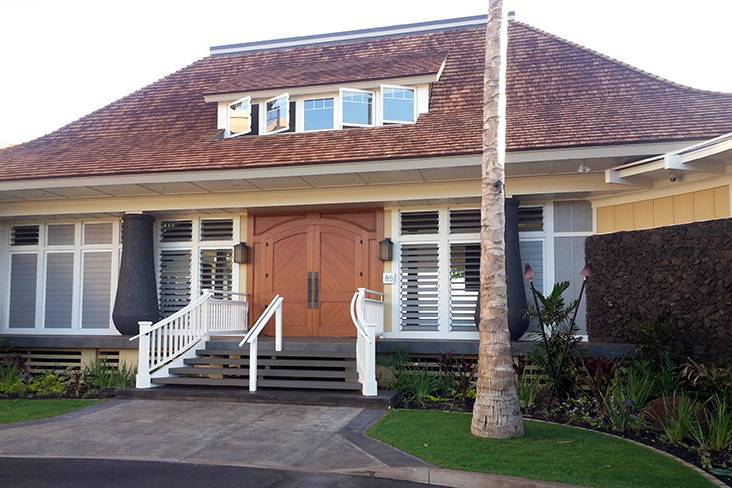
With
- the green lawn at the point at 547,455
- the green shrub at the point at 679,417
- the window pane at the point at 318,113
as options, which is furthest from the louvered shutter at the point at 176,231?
the green shrub at the point at 679,417

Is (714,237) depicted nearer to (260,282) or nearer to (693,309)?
(693,309)

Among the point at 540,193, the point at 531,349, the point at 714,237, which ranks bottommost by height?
the point at 531,349

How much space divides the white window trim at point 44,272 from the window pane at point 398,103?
6262 millimetres

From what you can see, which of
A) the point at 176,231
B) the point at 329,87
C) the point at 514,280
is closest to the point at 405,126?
the point at 329,87

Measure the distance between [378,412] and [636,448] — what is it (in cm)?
339

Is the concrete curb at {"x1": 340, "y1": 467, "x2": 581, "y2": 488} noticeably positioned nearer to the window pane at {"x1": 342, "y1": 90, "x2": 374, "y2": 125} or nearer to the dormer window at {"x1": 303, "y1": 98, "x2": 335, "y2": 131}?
the window pane at {"x1": 342, "y1": 90, "x2": 374, "y2": 125}

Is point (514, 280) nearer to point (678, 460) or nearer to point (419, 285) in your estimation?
point (419, 285)

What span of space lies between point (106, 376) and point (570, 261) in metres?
8.49

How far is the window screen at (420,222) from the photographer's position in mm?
12766

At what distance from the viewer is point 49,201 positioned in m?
13.7

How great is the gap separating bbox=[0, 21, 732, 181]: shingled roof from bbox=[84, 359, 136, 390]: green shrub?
3520 millimetres

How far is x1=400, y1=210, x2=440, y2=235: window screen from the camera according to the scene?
1277 centimetres

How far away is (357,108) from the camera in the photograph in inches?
518

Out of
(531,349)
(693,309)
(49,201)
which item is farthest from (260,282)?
(693,309)
